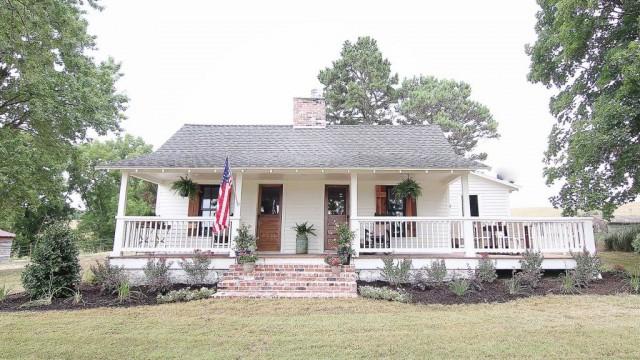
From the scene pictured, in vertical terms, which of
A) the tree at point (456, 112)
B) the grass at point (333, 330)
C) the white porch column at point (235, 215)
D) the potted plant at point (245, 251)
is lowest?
the grass at point (333, 330)

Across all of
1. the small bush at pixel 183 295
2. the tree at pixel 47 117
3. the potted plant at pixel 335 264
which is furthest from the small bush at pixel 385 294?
the tree at pixel 47 117

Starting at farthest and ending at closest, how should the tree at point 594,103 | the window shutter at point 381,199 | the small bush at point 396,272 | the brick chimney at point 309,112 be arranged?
the brick chimney at point 309,112 → the window shutter at point 381,199 → the tree at point 594,103 → the small bush at point 396,272

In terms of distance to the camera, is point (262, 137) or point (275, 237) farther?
point (262, 137)

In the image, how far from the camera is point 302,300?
22.8 ft

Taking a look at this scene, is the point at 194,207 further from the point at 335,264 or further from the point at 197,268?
the point at 335,264

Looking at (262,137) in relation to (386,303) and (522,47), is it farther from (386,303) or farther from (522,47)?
(522,47)

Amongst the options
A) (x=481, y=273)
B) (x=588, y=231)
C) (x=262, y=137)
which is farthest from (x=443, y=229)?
Answer: (x=262, y=137)

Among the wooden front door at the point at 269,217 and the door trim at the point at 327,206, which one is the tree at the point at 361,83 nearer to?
the door trim at the point at 327,206

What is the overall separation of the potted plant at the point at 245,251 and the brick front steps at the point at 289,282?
175 mm

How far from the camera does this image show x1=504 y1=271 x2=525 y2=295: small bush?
24.1 ft

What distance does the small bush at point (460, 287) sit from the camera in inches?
281

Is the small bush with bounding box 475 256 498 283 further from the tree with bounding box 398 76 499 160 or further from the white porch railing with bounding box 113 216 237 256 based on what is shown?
the tree with bounding box 398 76 499 160

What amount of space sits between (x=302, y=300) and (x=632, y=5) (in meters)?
12.2

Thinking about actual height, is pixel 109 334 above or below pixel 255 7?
below
